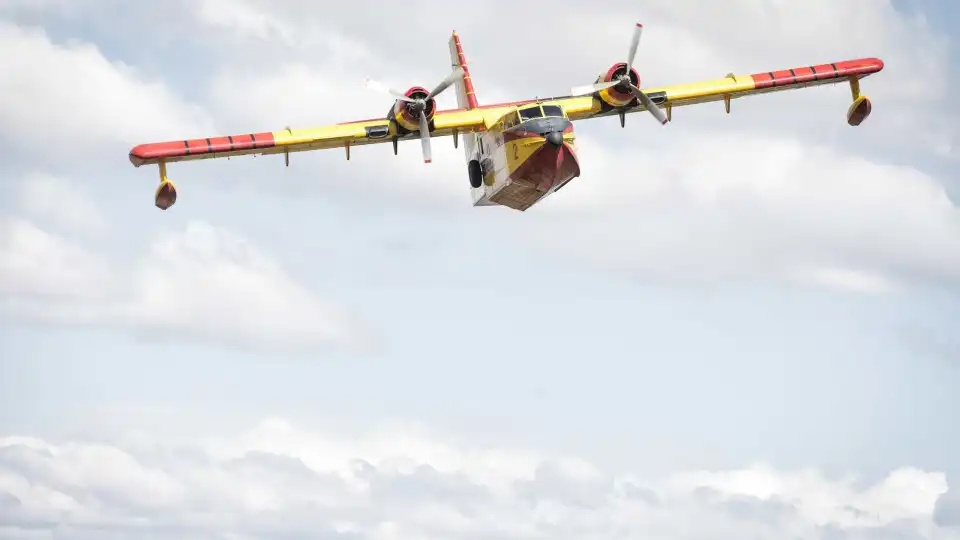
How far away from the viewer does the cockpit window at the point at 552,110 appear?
50.5 m

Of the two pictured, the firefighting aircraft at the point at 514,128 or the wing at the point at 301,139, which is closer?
the firefighting aircraft at the point at 514,128

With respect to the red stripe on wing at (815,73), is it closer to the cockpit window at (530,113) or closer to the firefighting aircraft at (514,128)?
the firefighting aircraft at (514,128)

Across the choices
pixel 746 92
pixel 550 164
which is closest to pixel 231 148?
pixel 550 164

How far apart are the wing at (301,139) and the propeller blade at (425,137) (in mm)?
627

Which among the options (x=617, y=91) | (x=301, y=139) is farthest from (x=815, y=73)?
(x=301, y=139)

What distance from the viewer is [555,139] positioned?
49.4 m

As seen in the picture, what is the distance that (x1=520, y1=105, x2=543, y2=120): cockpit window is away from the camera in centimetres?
5044

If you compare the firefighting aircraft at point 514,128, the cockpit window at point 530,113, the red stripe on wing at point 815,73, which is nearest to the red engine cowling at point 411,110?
the firefighting aircraft at point 514,128

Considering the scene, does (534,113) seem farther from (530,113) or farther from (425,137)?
(425,137)

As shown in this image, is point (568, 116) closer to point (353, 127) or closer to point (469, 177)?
point (469, 177)

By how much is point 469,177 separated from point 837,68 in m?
14.5

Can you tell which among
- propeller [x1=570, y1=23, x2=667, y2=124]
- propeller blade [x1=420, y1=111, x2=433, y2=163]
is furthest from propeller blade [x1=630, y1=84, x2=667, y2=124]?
propeller blade [x1=420, y1=111, x2=433, y2=163]

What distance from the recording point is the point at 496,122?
52.5 meters

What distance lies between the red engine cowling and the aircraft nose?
552cm
